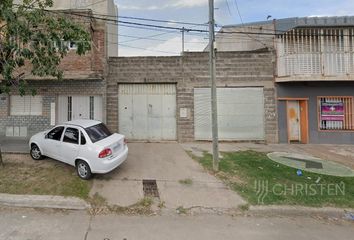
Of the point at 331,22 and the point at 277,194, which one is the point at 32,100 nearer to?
the point at 277,194

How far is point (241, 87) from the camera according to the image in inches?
542

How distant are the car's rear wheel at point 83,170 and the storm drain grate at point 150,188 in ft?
5.07

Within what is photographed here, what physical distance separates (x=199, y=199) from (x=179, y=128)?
24.2 ft

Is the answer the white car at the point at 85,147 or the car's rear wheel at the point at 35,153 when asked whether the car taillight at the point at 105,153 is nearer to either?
the white car at the point at 85,147

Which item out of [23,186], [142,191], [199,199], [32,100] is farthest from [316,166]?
[32,100]

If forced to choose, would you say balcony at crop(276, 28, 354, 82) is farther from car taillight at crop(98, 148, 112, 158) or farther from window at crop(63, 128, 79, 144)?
window at crop(63, 128, 79, 144)

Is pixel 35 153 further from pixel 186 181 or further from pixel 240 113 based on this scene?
pixel 240 113

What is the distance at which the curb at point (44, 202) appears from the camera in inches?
224

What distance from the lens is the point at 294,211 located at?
580cm

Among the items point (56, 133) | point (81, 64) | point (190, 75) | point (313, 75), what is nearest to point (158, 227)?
point (56, 133)

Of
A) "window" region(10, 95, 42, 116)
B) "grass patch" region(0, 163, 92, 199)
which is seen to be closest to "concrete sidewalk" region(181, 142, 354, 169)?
"grass patch" region(0, 163, 92, 199)

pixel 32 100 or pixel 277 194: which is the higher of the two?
pixel 32 100

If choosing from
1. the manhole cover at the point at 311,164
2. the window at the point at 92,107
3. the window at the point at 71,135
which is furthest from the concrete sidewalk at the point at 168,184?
the window at the point at 92,107

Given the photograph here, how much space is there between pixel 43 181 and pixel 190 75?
8.95 metres
